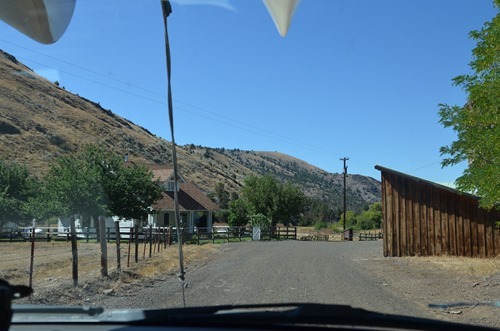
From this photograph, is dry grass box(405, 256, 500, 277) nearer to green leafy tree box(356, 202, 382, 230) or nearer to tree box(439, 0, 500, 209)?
tree box(439, 0, 500, 209)

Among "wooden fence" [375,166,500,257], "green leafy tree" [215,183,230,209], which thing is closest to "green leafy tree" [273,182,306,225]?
"green leafy tree" [215,183,230,209]

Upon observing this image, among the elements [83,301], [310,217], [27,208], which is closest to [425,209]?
[83,301]

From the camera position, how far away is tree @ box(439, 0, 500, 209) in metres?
13.5

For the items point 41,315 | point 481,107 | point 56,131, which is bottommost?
point 41,315

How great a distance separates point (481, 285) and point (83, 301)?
8.42 meters

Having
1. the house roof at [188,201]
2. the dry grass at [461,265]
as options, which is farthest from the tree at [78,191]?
the dry grass at [461,265]

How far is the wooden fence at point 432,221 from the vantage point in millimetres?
21938

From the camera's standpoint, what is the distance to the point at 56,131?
57625mm

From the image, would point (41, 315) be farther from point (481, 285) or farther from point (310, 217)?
point (310, 217)

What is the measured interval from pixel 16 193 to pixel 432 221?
29.3m

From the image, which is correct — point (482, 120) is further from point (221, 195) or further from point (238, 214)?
point (221, 195)

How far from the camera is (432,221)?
23.1 meters

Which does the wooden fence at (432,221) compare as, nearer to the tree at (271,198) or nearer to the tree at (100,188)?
the tree at (100,188)

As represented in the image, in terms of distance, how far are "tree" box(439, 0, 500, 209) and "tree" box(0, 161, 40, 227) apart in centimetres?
3107
